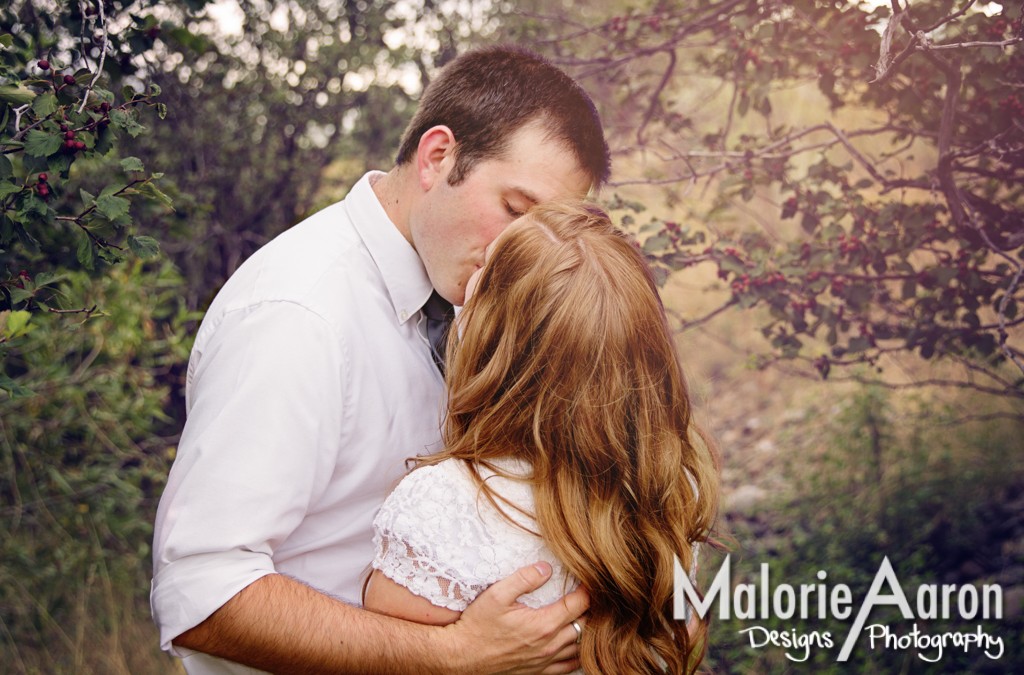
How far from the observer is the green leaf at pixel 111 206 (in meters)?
1.81

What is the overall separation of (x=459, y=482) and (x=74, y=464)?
2.66 meters

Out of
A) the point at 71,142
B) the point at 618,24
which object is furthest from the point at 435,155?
the point at 618,24

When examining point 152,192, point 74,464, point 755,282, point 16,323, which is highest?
point 152,192

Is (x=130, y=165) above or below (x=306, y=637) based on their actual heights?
above

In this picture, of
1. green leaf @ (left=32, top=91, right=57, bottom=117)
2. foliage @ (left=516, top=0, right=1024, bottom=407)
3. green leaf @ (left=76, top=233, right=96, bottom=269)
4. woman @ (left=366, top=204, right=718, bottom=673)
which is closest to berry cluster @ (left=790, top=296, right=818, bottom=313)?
foliage @ (left=516, top=0, right=1024, bottom=407)

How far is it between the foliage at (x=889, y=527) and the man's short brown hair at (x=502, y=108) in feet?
7.57

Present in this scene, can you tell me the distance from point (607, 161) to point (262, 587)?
146 cm

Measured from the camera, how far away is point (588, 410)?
164 centimetres

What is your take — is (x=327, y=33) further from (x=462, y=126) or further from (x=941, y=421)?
(x=941, y=421)

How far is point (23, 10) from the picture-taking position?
2.79m

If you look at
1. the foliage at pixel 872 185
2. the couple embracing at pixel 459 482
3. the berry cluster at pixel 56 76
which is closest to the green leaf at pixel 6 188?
the berry cluster at pixel 56 76

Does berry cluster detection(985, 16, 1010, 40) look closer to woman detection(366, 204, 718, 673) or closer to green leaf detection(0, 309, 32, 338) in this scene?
woman detection(366, 204, 718, 673)

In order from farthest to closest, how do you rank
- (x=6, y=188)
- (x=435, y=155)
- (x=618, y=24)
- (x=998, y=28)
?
(x=618, y=24) < (x=998, y=28) < (x=435, y=155) < (x=6, y=188)

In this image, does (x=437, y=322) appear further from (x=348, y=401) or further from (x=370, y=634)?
(x=370, y=634)
